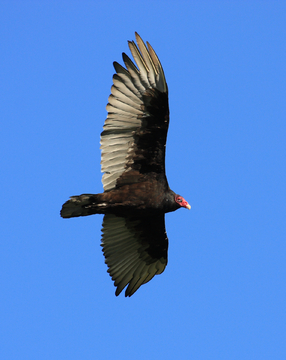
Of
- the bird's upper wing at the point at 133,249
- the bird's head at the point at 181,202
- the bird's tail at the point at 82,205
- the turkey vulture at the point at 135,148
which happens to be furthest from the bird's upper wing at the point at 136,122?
the bird's upper wing at the point at 133,249

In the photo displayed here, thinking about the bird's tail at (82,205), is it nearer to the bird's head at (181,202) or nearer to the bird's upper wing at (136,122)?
the bird's upper wing at (136,122)

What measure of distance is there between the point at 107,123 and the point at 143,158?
707 mm

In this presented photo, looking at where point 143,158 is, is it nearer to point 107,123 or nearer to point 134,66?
point 107,123

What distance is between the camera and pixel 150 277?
848 centimetres

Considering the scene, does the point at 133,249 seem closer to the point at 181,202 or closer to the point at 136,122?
the point at 181,202

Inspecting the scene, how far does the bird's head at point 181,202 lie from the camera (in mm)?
7727

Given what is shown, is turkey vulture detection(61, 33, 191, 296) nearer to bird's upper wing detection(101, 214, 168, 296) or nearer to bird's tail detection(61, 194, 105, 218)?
bird's tail detection(61, 194, 105, 218)

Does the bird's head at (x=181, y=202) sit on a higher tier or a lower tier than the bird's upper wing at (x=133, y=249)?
higher

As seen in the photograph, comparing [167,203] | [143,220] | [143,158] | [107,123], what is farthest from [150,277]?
[107,123]

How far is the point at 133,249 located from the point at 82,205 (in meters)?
1.40

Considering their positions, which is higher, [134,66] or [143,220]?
[134,66]

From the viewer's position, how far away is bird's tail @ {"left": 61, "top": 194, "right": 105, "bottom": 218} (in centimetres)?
734

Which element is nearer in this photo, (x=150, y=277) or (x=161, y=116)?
(x=161, y=116)

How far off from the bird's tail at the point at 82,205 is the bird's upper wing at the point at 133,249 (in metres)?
0.67
